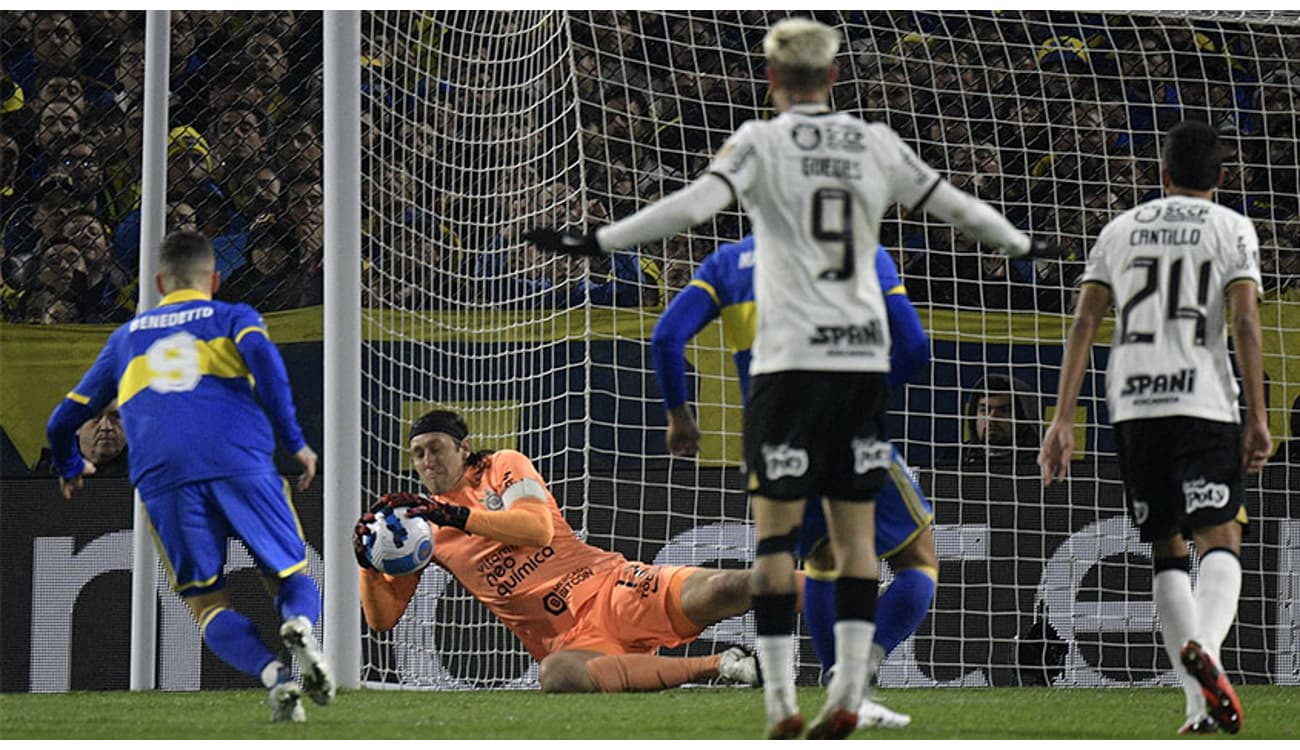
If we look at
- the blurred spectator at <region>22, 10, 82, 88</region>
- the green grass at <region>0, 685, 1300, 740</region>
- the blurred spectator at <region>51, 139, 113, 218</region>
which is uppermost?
the blurred spectator at <region>22, 10, 82, 88</region>

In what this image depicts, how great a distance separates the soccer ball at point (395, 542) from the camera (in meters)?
6.40

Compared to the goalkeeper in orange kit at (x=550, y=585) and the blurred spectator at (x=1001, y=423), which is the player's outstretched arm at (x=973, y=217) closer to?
the goalkeeper in orange kit at (x=550, y=585)

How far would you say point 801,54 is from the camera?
13.9 ft

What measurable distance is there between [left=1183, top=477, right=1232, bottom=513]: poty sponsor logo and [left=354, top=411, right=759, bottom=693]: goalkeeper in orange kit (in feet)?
6.60

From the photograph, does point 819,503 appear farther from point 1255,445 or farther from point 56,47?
point 56,47

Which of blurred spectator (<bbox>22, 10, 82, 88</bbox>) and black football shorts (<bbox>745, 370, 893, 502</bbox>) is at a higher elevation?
blurred spectator (<bbox>22, 10, 82, 88</bbox>)

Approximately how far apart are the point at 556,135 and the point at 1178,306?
14.7 ft

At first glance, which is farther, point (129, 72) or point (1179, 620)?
point (129, 72)

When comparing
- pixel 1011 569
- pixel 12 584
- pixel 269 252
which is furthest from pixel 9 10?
pixel 1011 569

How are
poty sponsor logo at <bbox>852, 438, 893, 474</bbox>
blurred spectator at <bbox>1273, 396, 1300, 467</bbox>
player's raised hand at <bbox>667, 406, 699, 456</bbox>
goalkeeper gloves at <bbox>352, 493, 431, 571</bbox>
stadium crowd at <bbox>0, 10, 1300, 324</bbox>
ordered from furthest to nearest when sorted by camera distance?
1. stadium crowd at <bbox>0, 10, 1300, 324</bbox>
2. blurred spectator at <bbox>1273, 396, 1300, 467</bbox>
3. goalkeeper gloves at <bbox>352, 493, 431, 571</bbox>
4. player's raised hand at <bbox>667, 406, 699, 456</bbox>
5. poty sponsor logo at <bbox>852, 438, 893, 474</bbox>

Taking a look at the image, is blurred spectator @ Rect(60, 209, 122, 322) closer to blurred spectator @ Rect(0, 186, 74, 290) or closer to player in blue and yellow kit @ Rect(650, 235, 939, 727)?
blurred spectator @ Rect(0, 186, 74, 290)

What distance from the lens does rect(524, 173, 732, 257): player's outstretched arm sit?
4078 mm

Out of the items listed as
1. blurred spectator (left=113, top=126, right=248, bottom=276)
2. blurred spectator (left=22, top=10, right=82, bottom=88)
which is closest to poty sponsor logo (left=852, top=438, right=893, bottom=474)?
blurred spectator (left=113, top=126, right=248, bottom=276)

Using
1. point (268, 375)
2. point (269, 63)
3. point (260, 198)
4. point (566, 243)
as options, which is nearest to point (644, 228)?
point (566, 243)
